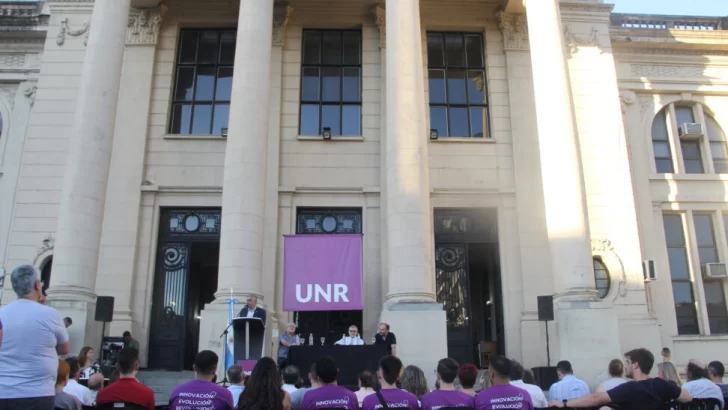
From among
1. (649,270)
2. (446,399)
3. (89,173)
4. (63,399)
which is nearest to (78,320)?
(89,173)

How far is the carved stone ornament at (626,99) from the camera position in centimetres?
2002

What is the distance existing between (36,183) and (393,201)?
33.3 ft

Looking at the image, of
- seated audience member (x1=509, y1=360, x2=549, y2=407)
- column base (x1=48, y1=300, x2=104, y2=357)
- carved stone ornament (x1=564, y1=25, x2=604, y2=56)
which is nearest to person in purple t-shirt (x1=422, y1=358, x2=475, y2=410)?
seated audience member (x1=509, y1=360, x2=549, y2=407)

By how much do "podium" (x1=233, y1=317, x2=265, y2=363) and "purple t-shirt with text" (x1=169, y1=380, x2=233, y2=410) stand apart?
19.4ft

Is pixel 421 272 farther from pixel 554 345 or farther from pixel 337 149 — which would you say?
pixel 337 149

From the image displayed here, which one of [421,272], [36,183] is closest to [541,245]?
[421,272]

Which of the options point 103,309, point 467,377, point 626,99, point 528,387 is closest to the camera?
point 467,377

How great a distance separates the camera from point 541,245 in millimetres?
17062

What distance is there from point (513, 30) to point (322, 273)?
32.4ft

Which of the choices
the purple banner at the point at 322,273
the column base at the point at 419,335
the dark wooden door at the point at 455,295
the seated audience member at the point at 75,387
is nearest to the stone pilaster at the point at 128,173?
the purple banner at the point at 322,273

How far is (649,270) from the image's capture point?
678 inches

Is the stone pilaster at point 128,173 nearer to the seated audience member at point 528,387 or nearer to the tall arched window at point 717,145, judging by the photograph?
the seated audience member at point 528,387

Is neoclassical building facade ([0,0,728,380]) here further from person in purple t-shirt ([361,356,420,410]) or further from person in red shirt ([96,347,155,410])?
person in red shirt ([96,347,155,410])

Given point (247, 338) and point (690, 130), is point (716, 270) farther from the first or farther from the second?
point (247, 338)
